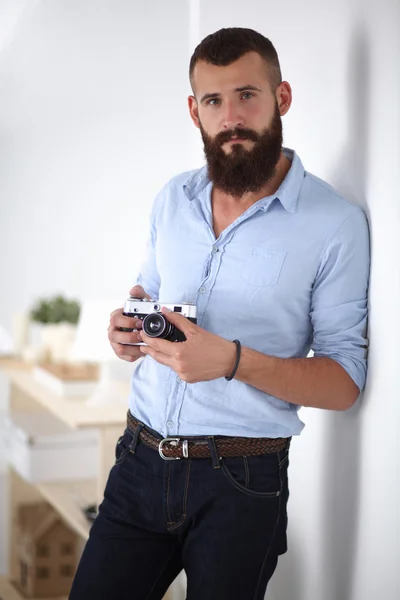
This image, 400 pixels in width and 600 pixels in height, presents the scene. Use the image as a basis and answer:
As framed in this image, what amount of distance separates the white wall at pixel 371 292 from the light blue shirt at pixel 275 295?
0.05 meters

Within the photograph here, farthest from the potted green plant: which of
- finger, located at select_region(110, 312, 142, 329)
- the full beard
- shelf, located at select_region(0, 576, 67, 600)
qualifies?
the full beard

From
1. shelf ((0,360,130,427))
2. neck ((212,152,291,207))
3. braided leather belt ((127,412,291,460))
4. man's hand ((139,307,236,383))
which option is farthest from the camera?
shelf ((0,360,130,427))

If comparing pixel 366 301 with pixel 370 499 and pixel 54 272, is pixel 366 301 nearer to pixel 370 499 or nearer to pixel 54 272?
pixel 370 499

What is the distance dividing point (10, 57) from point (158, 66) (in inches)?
26.5

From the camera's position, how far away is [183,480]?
1.42 metres

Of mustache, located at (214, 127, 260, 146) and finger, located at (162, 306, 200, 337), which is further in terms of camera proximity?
mustache, located at (214, 127, 260, 146)

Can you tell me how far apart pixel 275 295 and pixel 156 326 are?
214mm

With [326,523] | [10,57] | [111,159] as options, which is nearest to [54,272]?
[111,159]

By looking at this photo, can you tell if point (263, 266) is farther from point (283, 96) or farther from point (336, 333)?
point (283, 96)

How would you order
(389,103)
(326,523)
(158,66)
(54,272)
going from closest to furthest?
(389,103) < (326,523) < (158,66) < (54,272)

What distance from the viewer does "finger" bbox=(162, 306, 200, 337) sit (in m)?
1.32

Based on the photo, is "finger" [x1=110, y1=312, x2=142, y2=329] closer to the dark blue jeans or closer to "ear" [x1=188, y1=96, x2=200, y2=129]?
the dark blue jeans

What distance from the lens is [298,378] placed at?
4.47 ft

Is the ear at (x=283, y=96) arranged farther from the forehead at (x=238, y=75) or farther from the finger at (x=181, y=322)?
the finger at (x=181, y=322)
